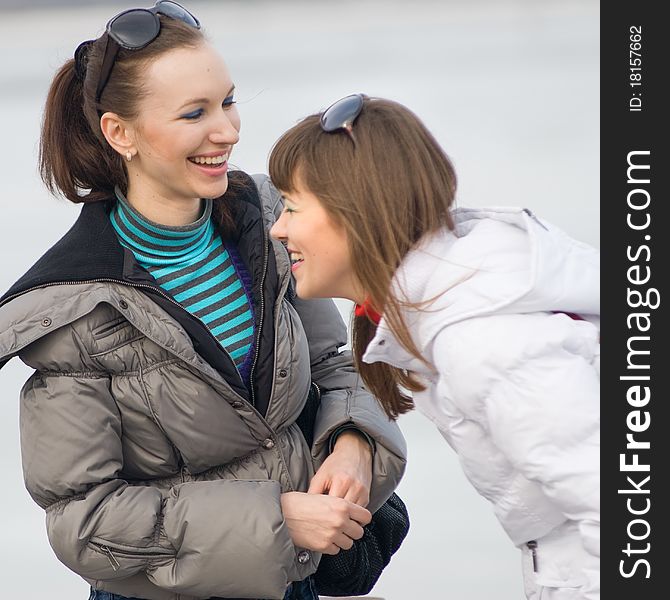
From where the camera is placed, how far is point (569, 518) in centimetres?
149

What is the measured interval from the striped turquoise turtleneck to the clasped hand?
0.20 m

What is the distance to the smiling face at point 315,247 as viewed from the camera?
163 cm

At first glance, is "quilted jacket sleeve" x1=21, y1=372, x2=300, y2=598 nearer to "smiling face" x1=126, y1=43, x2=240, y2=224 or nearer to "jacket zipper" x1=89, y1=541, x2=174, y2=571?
"jacket zipper" x1=89, y1=541, x2=174, y2=571

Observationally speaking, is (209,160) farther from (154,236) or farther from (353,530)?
(353,530)

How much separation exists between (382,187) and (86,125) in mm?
640

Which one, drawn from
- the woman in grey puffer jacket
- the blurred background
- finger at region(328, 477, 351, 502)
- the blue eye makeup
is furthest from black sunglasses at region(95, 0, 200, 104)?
the blurred background

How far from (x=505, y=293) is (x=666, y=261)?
0.98ft

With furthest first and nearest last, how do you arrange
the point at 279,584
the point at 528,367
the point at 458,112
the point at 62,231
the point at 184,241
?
the point at 458,112 → the point at 62,231 → the point at 184,241 → the point at 279,584 → the point at 528,367

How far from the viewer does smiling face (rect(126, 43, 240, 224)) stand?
73.7 inches

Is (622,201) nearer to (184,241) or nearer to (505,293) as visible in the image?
(505,293)

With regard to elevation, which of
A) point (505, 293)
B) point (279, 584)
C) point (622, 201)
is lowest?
point (279, 584)

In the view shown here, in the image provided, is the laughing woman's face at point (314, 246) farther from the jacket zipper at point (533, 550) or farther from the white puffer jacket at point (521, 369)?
the jacket zipper at point (533, 550)

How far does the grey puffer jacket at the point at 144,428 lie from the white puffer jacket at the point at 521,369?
0.99ft

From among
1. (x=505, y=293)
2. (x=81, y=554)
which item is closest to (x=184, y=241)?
(x=81, y=554)
